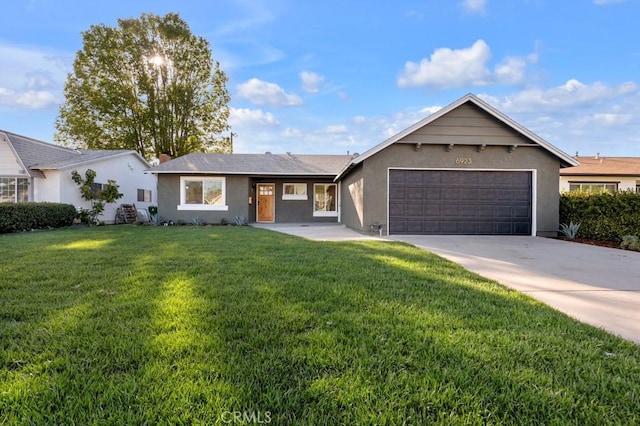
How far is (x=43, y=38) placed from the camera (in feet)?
54.4

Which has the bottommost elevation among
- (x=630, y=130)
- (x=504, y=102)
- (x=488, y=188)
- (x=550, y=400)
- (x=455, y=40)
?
(x=550, y=400)

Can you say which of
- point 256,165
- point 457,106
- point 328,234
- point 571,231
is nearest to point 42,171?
point 256,165

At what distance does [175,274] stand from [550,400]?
4670 mm

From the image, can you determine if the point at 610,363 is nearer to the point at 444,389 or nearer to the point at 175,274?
the point at 444,389

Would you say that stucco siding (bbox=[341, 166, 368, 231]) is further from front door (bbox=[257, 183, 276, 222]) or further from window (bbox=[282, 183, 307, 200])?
front door (bbox=[257, 183, 276, 222])

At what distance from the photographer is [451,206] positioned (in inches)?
461

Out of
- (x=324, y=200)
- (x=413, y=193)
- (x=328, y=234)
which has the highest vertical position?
(x=413, y=193)

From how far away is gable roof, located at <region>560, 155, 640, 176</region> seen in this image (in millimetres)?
18094

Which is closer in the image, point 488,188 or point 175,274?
point 175,274

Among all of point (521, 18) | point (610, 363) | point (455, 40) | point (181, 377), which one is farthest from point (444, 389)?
point (455, 40)

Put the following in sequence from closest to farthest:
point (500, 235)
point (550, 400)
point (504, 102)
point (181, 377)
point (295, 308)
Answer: point (550, 400) < point (181, 377) < point (295, 308) < point (500, 235) < point (504, 102)

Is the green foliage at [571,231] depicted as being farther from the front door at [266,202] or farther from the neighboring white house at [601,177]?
the front door at [266,202]

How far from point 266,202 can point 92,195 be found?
8725 millimetres

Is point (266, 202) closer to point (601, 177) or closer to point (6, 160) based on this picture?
point (6, 160)
